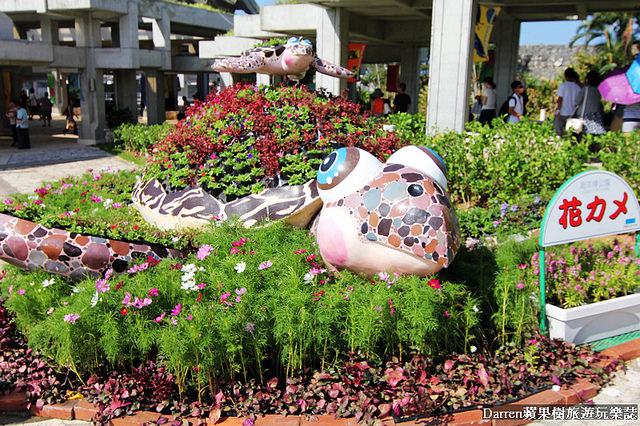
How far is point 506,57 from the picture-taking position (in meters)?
13.8

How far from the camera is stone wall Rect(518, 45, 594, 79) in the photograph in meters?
30.4

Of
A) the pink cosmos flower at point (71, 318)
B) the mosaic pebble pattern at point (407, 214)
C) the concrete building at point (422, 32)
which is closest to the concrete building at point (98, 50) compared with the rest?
the concrete building at point (422, 32)

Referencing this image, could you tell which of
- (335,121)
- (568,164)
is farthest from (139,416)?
(568,164)

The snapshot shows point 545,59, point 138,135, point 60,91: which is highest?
point 545,59

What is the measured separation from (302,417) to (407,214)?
1.33 meters

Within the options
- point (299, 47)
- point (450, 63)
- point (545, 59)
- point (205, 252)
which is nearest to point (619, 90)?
point (450, 63)

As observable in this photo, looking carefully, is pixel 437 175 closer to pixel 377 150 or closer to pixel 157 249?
pixel 377 150

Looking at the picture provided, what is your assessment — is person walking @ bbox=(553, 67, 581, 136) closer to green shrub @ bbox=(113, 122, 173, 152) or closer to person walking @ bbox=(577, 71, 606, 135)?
person walking @ bbox=(577, 71, 606, 135)

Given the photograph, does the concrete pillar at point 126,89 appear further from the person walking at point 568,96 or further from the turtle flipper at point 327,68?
the turtle flipper at point 327,68

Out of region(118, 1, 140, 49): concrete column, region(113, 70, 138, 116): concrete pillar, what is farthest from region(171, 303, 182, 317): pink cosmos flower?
region(113, 70, 138, 116): concrete pillar

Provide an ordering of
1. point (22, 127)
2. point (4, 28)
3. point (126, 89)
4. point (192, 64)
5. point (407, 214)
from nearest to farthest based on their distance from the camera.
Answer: point (407, 214) < point (4, 28) < point (22, 127) < point (126, 89) < point (192, 64)

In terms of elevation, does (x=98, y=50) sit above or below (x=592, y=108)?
above

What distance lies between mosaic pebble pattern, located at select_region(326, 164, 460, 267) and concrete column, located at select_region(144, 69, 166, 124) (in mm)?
19165
